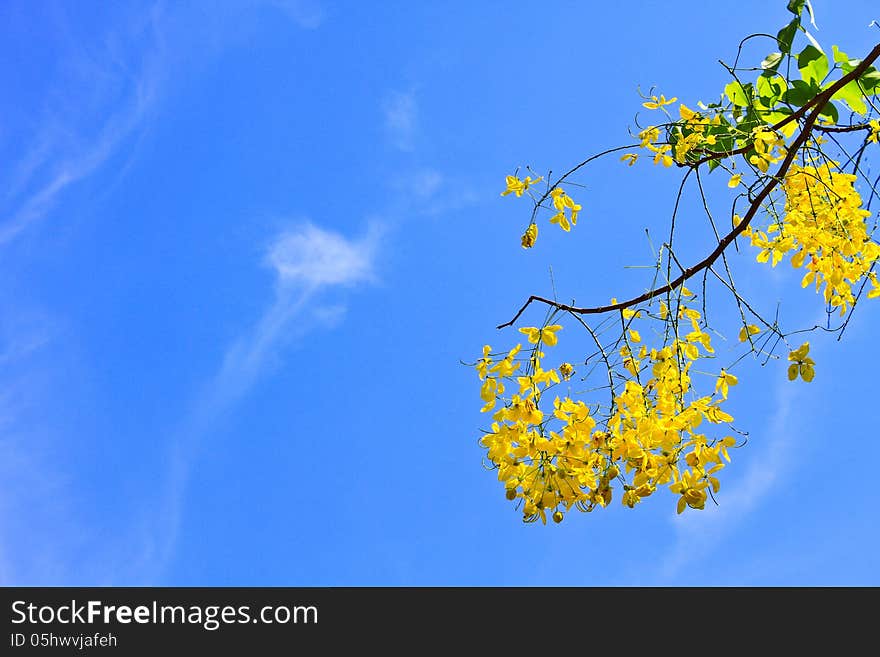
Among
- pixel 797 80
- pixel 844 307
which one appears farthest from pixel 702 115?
pixel 844 307

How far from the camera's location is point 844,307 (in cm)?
162

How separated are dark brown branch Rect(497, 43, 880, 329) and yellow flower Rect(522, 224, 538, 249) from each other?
220mm

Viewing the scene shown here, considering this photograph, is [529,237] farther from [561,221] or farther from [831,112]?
[831,112]

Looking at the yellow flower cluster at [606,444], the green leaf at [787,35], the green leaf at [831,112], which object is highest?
the green leaf at [787,35]

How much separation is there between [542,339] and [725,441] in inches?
14.3

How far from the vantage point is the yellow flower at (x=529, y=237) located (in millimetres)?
1632

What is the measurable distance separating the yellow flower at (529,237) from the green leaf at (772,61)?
2.08ft

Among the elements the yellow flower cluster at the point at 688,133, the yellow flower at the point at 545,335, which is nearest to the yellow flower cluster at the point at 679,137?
the yellow flower cluster at the point at 688,133

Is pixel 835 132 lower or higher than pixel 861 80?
lower

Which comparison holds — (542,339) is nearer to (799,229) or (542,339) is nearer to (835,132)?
(799,229)

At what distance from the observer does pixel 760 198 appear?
1.37 metres

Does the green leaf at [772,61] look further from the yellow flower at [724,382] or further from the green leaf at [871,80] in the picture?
the yellow flower at [724,382]

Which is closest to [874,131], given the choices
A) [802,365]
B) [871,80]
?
[871,80]

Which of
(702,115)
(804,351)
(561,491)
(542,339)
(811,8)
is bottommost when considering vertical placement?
(561,491)
